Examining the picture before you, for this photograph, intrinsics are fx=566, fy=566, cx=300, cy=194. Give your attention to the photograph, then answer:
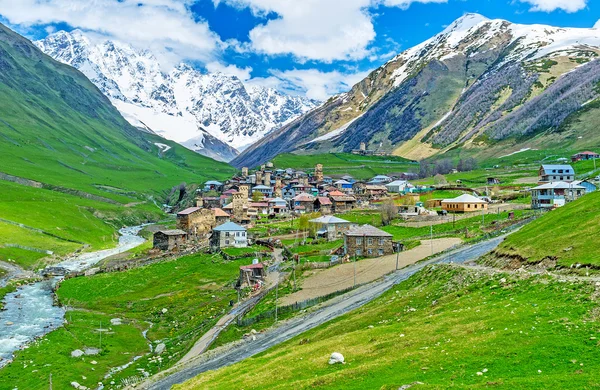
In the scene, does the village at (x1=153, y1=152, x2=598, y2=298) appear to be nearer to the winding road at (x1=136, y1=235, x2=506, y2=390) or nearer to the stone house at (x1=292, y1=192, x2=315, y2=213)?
A: the stone house at (x1=292, y1=192, x2=315, y2=213)

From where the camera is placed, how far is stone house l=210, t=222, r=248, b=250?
422 feet

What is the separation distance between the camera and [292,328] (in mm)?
59875

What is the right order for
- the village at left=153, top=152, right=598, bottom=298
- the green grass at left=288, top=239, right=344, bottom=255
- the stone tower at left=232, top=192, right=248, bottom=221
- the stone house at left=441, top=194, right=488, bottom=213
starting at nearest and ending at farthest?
the village at left=153, top=152, right=598, bottom=298, the green grass at left=288, top=239, right=344, bottom=255, the stone house at left=441, top=194, right=488, bottom=213, the stone tower at left=232, top=192, right=248, bottom=221

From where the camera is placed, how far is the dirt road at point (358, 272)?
76.3m

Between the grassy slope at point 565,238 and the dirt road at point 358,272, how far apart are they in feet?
73.4

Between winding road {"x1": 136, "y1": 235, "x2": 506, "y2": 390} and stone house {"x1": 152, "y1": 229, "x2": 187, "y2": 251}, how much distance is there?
7970 cm

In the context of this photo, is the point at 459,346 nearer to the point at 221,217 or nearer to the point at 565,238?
the point at 565,238

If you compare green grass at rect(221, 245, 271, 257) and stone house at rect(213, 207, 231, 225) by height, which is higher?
stone house at rect(213, 207, 231, 225)

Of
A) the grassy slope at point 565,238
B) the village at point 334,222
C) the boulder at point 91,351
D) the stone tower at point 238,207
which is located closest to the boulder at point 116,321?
the boulder at point 91,351

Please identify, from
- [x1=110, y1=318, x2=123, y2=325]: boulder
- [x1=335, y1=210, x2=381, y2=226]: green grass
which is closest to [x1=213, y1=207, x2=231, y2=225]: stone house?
[x1=335, y1=210, x2=381, y2=226]: green grass

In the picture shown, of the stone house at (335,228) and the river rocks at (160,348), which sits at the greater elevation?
the stone house at (335,228)

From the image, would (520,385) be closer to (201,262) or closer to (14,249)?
(201,262)

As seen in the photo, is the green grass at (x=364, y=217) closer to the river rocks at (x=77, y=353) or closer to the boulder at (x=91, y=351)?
the boulder at (x=91, y=351)

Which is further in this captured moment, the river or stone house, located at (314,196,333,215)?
stone house, located at (314,196,333,215)
